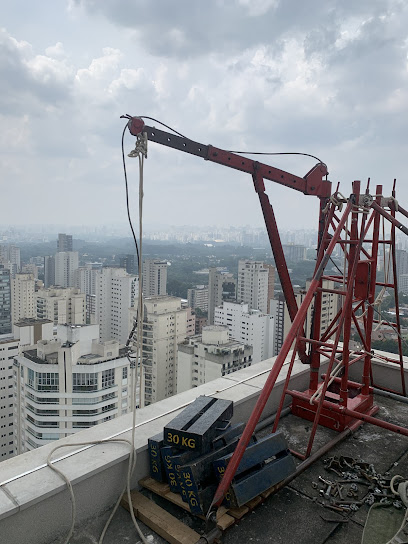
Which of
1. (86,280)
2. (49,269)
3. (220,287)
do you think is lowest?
(86,280)

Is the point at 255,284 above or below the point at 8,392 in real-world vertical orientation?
above

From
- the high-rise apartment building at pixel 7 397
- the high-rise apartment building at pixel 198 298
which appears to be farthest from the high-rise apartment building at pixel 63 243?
the high-rise apartment building at pixel 7 397

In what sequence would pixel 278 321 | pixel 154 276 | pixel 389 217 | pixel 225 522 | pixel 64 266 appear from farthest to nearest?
pixel 64 266 < pixel 154 276 < pixel 278 321 < pixel 389 217 < pixel 225 522

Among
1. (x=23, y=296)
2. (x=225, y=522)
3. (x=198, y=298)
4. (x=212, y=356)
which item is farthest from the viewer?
(x=198, y=298)

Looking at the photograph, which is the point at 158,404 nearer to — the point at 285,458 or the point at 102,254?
the point at 285,458

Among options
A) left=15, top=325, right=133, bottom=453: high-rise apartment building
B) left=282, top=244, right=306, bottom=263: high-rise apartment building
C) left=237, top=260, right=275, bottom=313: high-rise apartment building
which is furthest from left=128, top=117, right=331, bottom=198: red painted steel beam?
left=282, top=244, right=306, bottom=263: high-rise apartment building

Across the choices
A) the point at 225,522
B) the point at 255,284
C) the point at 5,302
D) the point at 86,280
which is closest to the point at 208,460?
the point at 225,522

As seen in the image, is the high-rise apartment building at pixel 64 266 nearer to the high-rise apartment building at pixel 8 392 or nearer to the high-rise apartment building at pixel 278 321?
the high-rise apartment building at pixel 278 321

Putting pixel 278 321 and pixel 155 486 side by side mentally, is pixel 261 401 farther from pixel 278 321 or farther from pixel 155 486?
pixel 278 321
